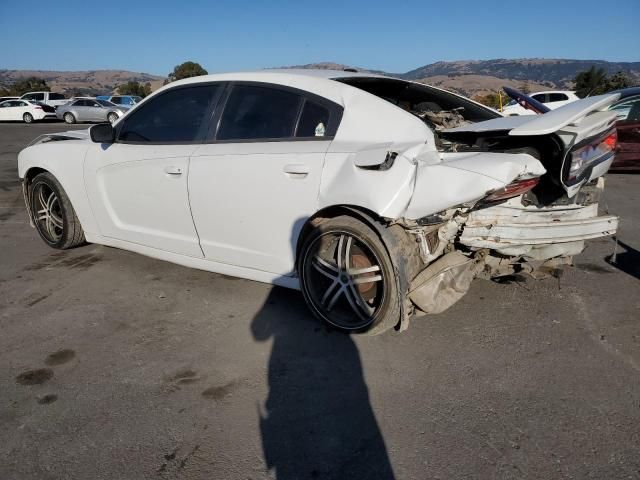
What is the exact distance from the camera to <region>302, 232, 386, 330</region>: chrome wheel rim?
2.96m

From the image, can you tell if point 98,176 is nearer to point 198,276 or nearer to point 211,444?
point 198,276

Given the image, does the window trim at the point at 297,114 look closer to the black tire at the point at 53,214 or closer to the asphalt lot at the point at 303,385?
the asphalt lot at the point at 303,385

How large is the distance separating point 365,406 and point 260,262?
1.31m

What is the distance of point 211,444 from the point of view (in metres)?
2.22

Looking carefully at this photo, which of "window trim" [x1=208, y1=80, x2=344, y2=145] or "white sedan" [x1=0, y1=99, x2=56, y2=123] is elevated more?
"window trim" [x1=208, y1=80, x2=344, y2=145]

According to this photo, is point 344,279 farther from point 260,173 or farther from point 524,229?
point 524,229

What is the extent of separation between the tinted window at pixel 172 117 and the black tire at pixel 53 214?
100cm

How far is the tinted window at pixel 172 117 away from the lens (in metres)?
3.57

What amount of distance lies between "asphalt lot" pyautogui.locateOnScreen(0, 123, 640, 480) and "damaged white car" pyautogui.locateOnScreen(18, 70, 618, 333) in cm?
32

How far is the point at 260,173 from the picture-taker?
123 inches

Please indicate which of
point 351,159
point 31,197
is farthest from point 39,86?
point 351,159

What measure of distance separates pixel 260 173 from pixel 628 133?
26.5ft

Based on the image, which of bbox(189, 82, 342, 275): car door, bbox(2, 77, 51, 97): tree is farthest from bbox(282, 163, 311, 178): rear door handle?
bbox(2, 77, 51, 97): tree

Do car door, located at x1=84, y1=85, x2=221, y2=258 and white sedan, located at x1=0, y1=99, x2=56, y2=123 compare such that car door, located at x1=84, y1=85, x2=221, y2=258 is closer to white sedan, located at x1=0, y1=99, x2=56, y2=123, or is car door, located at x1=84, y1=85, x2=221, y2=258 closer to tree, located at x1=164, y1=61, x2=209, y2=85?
white sedan, located at x1=0, y1=99, x2=56, y2=123
